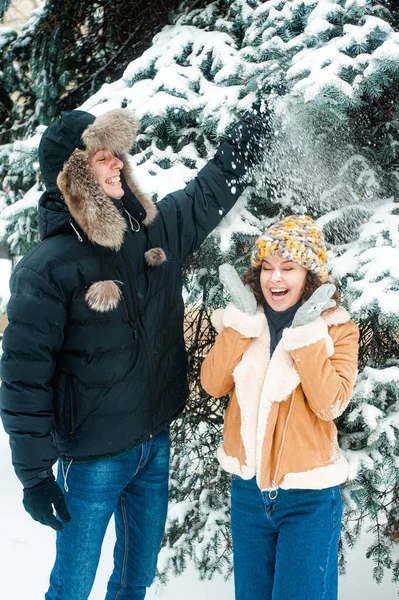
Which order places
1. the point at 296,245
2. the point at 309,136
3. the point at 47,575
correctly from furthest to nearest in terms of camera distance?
the point at 47,575
the point at 309,136
the point at 296,245

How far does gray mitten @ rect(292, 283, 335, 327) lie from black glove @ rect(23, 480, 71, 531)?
45.9 inches

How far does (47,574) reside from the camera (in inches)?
161

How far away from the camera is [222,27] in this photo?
3.12 meters

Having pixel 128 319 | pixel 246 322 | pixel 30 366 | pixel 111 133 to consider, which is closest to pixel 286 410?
pixel 246 322

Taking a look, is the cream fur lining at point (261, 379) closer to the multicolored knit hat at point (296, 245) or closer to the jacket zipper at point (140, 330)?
the multicolored knit hat at point (296, 245)

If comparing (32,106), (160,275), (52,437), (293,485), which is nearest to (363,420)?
(293,485)

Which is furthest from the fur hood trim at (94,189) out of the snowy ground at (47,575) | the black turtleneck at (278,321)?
the snowy ground at (47,575)

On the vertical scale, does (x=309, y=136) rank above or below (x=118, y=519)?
above

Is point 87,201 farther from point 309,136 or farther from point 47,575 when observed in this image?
point 47,575

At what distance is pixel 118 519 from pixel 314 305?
1.44m

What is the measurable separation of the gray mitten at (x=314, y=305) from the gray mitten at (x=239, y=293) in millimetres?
231

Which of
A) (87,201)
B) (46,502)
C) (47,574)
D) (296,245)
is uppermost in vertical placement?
(87,201)

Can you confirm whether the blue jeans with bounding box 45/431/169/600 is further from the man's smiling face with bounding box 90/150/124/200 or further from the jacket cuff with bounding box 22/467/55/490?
the man's smiling face with bounding box 90/150/124/200

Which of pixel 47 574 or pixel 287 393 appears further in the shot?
pixel 47 574
